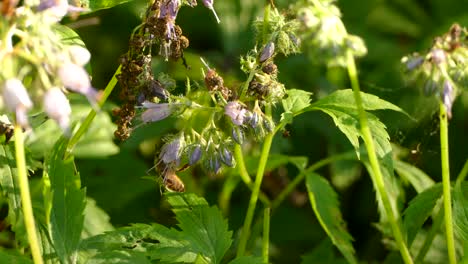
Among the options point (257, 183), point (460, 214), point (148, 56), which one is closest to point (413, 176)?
point (460, 214)

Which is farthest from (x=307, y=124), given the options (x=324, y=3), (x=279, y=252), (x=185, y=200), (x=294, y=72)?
(x=324, y=3)

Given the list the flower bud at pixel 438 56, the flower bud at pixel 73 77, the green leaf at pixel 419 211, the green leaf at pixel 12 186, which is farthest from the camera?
the green leaf at pixel 419 211

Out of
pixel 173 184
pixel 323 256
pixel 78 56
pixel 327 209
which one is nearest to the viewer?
pixel 78 56

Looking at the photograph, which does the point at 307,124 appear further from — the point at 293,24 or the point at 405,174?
the point at 293,24

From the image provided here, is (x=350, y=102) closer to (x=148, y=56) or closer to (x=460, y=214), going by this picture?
(x=460, y=214)

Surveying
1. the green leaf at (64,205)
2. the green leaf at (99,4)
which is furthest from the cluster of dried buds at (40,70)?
the green leaf at (99,4)

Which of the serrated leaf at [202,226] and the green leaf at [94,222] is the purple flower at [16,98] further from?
the green leaf at [94,222]
